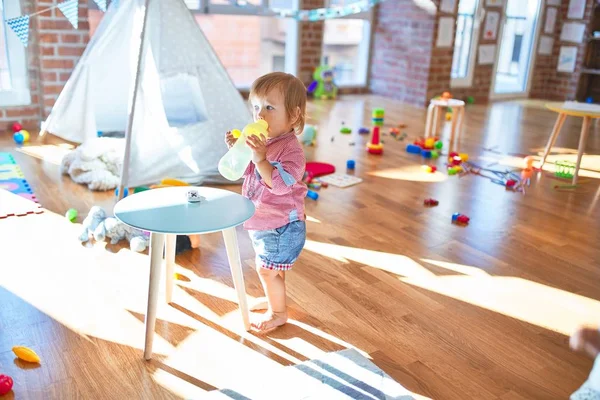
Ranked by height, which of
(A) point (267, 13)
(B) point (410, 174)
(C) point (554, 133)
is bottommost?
(B) point (410, 174)

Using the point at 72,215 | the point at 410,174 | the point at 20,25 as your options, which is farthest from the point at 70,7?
the point at 410,174

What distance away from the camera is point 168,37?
243cm

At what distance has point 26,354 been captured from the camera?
1304 millimetres

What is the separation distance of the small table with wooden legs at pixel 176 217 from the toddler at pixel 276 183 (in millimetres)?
71

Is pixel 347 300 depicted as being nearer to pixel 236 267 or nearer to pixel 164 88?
pixel 236 267

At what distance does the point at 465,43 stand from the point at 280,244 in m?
4.53

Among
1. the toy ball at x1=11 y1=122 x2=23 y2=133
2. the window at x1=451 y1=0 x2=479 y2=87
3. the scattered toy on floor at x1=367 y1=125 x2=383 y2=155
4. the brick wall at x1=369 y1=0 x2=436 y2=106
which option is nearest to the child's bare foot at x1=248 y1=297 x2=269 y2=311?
the scattered toy on floor at x1=367 y1=125 x2=383 y2=155

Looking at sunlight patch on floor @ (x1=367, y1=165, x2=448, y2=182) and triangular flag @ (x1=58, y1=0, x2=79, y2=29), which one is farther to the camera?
sunlight patch on floor @ (x1=367, y1=165, x2=448, y2=182)

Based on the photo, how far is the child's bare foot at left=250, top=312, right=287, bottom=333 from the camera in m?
A: 1.50

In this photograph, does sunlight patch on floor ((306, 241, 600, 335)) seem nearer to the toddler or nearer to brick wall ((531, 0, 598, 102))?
the toddler

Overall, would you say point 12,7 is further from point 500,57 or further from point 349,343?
point 500,57

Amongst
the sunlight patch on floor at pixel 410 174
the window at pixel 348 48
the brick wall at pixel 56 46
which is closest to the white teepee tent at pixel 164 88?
the brick wall at pixel 56 46

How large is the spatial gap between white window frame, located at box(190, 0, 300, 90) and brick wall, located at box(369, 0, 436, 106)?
93 cm

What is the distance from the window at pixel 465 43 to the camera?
5.21 m
